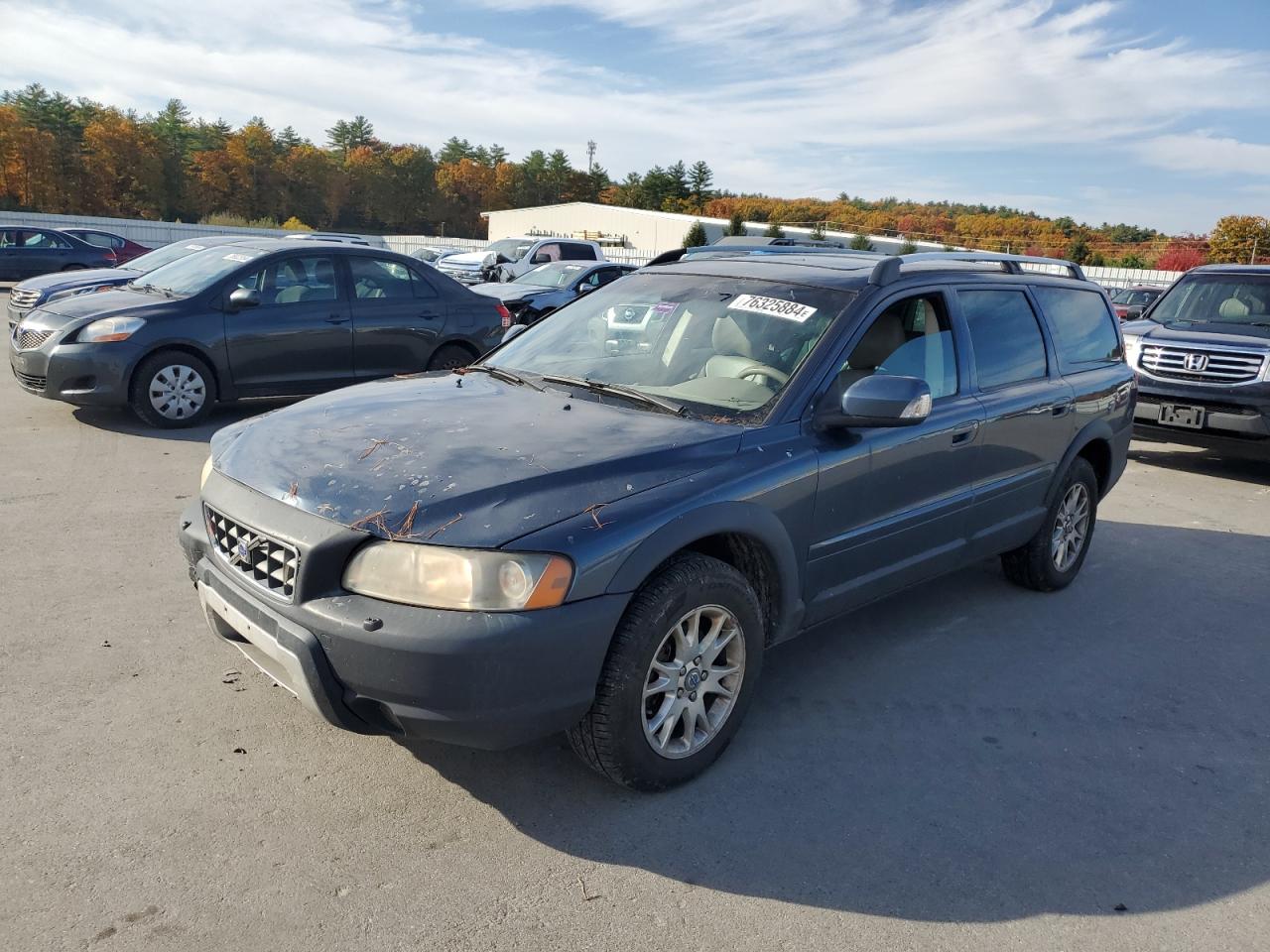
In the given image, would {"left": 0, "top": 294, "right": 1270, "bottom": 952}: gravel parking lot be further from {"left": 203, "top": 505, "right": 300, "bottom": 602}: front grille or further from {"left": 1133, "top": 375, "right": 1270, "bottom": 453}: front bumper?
{"left": 1133, "top": 375, "right": 1270, "bottom": 453}: front bumper

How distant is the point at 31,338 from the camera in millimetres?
8141

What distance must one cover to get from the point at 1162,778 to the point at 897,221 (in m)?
64.0

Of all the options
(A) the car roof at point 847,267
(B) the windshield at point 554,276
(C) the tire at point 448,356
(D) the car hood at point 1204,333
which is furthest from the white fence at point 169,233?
(A) the car roof at point 847,267

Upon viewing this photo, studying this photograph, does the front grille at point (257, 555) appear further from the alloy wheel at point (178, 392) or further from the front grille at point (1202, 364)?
the front grille at point (1202, 364)

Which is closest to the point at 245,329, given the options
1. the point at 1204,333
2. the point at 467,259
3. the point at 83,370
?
the point at 83,370

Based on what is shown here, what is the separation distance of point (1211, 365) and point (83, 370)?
9.72 m

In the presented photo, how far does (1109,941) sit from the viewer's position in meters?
2.65

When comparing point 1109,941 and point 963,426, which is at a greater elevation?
point 963,426

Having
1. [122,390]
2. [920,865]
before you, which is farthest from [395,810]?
[122,390]

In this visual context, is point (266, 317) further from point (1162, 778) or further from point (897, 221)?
point (897, 221)

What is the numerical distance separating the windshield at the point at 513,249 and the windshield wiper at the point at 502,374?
18.6 meters

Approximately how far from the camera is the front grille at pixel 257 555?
2.90 m

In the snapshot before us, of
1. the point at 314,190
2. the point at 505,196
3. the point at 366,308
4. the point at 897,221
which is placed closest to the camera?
the point at 366,308

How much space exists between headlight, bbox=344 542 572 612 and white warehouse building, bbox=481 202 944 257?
1845 inches
